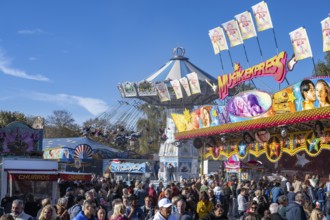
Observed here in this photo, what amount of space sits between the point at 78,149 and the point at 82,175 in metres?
21.8

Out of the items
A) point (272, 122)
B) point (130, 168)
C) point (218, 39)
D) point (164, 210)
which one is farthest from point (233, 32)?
point (164, 210)

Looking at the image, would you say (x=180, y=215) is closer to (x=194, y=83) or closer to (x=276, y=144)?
(x=276, y=144)

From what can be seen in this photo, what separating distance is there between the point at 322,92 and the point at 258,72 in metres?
5.21

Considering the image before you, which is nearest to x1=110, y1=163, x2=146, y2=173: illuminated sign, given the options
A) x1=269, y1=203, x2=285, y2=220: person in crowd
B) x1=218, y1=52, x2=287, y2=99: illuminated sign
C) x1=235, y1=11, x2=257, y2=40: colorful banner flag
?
x1=218, y1=52, x2=287, y2=99: illuminated sign

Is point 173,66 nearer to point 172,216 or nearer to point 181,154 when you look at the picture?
point 181,154

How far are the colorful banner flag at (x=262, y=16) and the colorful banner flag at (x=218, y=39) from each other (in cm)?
429

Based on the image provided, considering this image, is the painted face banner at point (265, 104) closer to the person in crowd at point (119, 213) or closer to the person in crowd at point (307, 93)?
the person in crowd at point (307, 93)

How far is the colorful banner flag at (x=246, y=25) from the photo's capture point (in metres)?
27.3

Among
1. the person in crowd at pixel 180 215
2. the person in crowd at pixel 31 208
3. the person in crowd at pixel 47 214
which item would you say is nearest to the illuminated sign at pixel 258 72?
the person in crowd at pixel 31 208

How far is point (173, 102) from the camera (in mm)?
49844

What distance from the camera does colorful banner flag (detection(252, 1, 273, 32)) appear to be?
25686mm

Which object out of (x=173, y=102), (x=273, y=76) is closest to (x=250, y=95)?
(x=273, y=76)

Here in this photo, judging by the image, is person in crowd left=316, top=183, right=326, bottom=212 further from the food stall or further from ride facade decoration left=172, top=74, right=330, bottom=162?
the food stall

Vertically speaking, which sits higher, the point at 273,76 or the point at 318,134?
the point at 273,76
